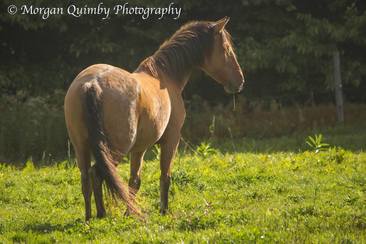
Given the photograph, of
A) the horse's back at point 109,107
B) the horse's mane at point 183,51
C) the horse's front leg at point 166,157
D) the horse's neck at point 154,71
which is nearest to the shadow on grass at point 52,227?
the horse's back at point 109,107

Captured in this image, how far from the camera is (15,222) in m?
6.66

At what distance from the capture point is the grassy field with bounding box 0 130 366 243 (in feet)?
19.3

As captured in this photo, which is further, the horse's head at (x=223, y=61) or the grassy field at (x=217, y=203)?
the horse's head at (x=223, y=61)

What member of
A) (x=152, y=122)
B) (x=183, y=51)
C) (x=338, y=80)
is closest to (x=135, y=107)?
(x=152, y=122)

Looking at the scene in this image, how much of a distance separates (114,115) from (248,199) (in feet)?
7.99

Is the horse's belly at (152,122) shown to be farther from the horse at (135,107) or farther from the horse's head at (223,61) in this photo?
the horse's head at (223,61)

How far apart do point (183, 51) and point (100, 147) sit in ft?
7.68

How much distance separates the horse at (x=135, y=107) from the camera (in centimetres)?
601

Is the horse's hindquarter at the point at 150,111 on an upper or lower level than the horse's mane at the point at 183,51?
lower

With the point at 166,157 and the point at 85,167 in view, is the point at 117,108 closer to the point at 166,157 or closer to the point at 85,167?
the point at 85,167

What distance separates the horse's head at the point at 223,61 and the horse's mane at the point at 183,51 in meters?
0.08

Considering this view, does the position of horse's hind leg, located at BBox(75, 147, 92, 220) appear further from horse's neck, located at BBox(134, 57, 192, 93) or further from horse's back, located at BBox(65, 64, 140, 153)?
horse's neck, located at BBox(134, 57, 192, 93)

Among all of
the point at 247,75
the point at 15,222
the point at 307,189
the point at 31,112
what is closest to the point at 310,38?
the point at 247,75

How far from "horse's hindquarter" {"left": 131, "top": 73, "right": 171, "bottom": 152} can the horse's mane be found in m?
0.41
